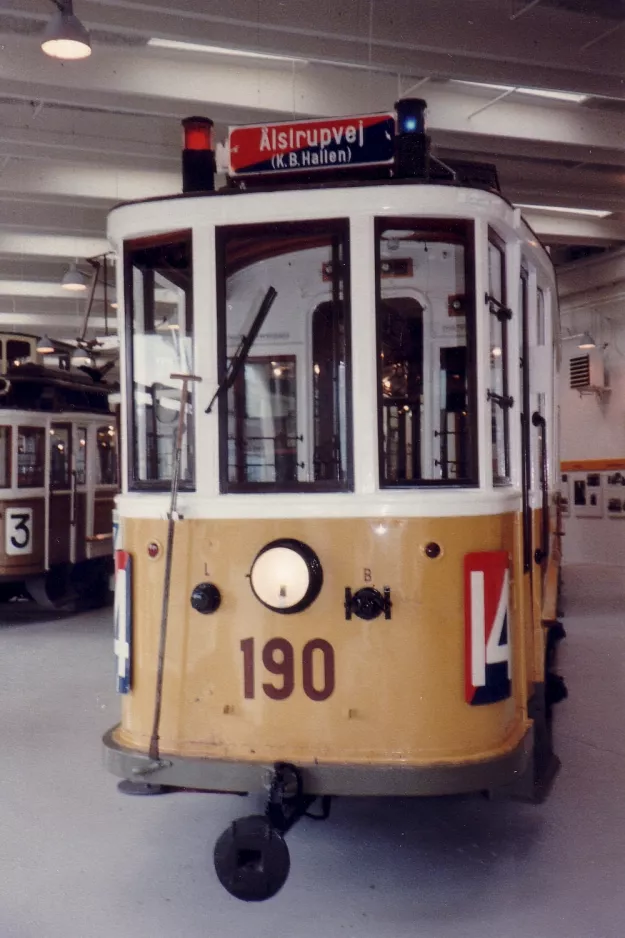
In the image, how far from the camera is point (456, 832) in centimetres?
393

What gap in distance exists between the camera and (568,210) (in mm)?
12047

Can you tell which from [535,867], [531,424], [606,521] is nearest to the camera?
[535,867]

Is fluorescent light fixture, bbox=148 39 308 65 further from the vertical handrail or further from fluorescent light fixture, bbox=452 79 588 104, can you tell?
the vertical handrail

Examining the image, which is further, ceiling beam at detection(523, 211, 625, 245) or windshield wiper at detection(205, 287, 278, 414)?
ceiling beam at detection(523, 211, 625, 245)

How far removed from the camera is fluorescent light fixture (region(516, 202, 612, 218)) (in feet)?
37.9

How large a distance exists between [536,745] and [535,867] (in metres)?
0.65

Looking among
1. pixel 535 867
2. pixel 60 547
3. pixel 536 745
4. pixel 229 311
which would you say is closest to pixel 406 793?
pixel 535 867

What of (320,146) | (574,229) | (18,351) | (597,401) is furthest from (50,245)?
(320,146)

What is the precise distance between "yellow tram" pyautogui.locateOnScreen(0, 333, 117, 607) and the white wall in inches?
272

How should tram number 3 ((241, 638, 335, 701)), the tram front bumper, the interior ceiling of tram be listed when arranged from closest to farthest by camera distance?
1. the tram front bumper
2. tram number 3 ((241, 638, 335, 701))
3. the interior ceiling of tram

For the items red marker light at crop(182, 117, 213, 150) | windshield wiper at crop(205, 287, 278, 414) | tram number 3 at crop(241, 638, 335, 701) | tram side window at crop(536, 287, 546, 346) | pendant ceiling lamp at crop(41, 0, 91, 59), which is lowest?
tram number 3 at crop(241, 638, 335, 701)

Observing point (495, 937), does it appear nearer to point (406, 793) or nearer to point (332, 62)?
point (406, 793)

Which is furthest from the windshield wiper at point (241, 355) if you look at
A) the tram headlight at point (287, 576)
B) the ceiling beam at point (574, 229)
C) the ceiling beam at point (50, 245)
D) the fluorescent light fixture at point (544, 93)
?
the ceiling beam at point (50, 245)

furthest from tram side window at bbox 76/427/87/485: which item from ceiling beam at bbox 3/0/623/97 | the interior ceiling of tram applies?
ceiling beam at bbox 3/0/623/97
